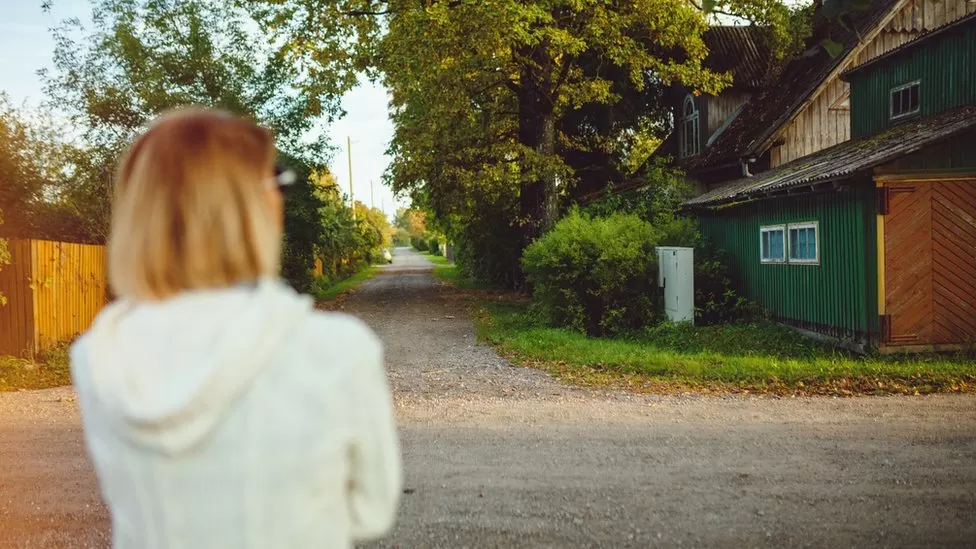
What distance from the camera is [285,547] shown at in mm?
1556

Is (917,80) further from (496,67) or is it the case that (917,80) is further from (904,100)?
(496,67)

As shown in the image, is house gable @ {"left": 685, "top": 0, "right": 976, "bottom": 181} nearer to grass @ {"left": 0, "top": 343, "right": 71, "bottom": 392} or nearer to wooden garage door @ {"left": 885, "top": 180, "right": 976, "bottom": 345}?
wooden garage door @ {"left": 885, "top": 180, "right": 976, "bottom": 345}

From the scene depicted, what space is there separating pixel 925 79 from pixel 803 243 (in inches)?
177

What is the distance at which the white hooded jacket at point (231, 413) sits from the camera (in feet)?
4.82

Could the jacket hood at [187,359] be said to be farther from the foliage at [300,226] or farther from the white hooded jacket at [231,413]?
the foliage at [300,226]

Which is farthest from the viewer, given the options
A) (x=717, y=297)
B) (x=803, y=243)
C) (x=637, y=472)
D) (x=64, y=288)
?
(x=717, y=297)

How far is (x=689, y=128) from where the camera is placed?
26.4 metres

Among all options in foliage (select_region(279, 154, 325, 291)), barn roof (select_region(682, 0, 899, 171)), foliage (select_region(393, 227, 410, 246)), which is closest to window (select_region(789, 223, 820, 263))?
barn roof (select_region(682, 0, 899, 171))

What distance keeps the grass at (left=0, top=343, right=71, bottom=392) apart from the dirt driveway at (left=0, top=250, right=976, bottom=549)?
117 centimetres

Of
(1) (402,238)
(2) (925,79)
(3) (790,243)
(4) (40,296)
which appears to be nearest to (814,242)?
(3) (790,243)

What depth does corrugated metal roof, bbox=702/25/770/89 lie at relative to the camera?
2506 centimetres

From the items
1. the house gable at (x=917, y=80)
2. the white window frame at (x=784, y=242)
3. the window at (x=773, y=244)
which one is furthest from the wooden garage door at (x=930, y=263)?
the house gable at (x=917, y=80)

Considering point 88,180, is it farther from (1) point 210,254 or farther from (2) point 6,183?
(1) point 210,254

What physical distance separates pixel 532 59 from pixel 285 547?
70.0ft
